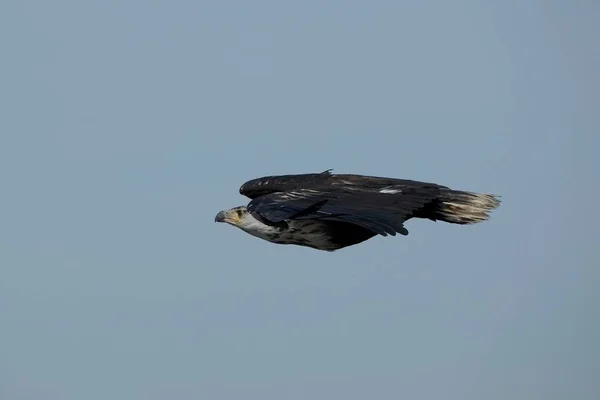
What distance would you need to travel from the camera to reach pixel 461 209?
25.1 m

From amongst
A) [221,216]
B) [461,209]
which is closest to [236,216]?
[221,216]

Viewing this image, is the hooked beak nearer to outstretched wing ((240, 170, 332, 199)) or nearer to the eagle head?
the eagle head

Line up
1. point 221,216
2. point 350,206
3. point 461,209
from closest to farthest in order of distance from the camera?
1. point 350,206
2. point 461,209
3. point 221,216

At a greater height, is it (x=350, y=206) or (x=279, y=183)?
(x=279, y=183)

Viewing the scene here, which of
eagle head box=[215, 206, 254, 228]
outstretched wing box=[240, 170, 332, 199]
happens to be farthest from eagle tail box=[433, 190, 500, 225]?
eagle head box=[215, 206, 254, 228]

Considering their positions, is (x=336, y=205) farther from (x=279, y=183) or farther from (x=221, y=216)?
(x=221, y=216)

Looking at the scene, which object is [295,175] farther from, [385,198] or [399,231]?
[399,231]

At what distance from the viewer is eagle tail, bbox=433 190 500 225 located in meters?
25.1

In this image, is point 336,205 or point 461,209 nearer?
point 336,205

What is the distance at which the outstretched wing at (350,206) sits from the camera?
71.7 feet

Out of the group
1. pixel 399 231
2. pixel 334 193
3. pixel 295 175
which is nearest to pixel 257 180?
pixel 295 175

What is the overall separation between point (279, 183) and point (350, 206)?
3115 millimetres

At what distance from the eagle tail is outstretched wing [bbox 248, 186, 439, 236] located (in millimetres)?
718

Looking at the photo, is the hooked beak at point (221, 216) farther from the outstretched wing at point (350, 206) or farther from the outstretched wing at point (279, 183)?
the outstretched wing at point (350, 206)
